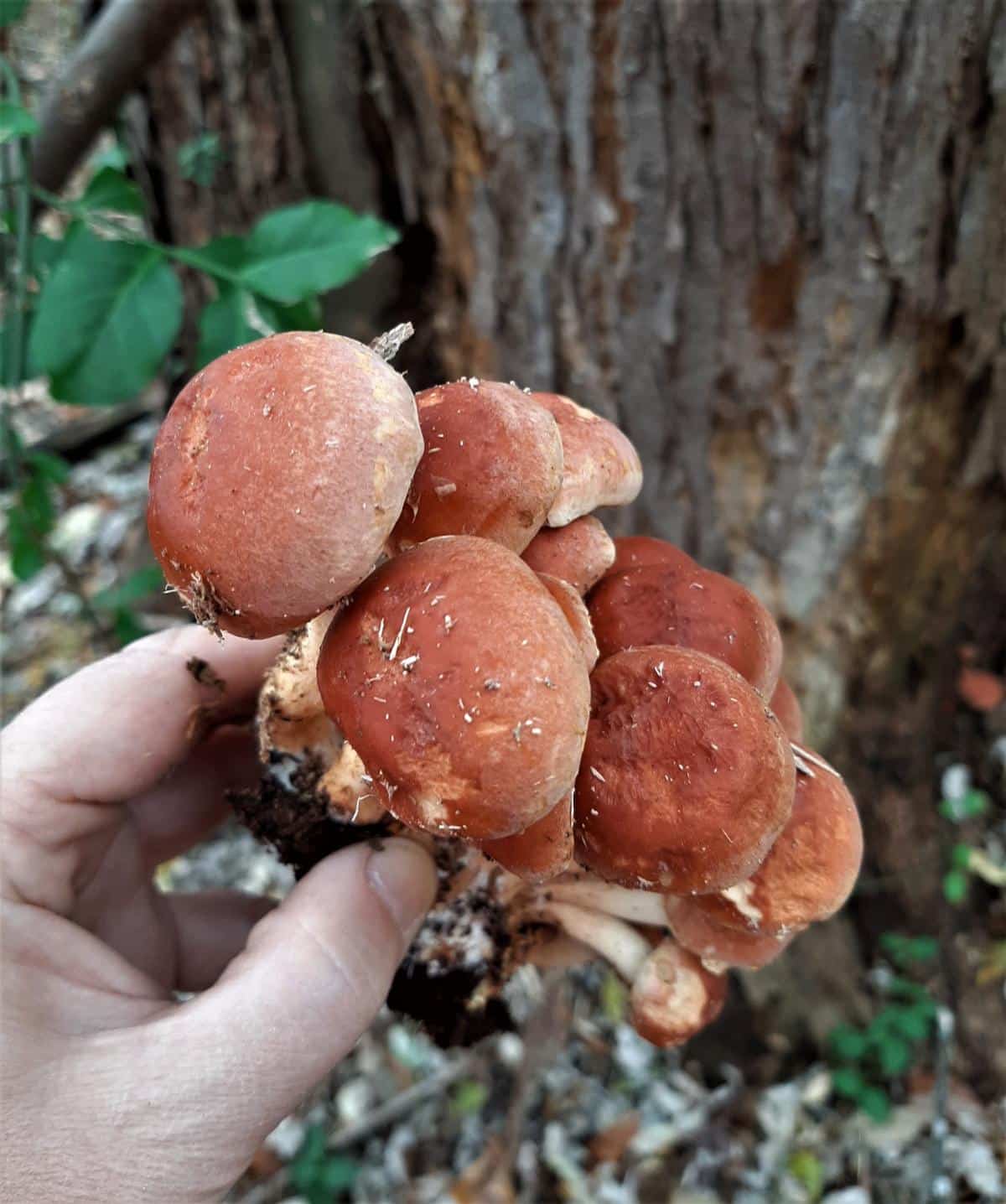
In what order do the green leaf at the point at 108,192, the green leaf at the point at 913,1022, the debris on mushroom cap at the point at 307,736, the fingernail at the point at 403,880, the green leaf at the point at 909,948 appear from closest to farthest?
the debris on mushroom cap at the point at 307,736 → the fingernail at the point at 403,880 → the green leaf at the point at 108,192 → the green leaf at the point at 913,1022 → the green leaf at the point at 909,948

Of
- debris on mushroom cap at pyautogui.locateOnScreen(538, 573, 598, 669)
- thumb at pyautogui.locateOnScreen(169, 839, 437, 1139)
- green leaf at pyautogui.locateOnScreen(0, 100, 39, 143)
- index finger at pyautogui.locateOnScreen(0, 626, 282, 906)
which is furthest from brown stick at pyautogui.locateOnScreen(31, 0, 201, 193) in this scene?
thumb at pyautogui.locateOnScreen(169, 839, 437, 1139)

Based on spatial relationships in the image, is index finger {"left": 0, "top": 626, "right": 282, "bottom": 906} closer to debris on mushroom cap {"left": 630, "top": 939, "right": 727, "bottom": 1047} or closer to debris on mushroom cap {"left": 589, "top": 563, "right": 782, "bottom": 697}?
debris on mushroom cap {"left": 589, "top": 563, "right": 782, "bottom": 697}

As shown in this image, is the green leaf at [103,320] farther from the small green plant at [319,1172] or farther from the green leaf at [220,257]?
the small green plant at [319,1172]

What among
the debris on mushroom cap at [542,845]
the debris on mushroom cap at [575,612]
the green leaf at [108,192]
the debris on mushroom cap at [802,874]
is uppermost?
the green leaf at [108,192]

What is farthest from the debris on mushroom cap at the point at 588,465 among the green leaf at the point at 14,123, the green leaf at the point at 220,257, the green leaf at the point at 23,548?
the green leaf at the point at 23,548

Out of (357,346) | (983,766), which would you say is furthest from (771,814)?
(983,766)

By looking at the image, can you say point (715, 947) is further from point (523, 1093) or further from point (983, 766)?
point (983, 766)
